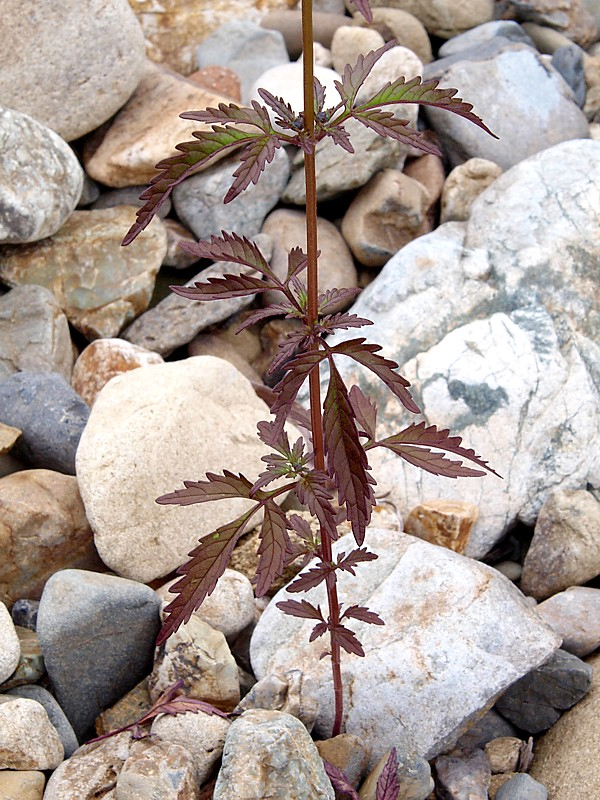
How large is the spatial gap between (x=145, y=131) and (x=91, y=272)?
2.81 feet

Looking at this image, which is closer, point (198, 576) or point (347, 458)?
point (347, 458)

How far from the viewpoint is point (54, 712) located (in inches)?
101

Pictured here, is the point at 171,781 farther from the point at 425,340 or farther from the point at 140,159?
the point at 140,159

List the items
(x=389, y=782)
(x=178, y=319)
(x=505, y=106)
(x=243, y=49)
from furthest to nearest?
1. (x=243, y=49)
2. (x=505, y=106)
3. (x=178, y=319)
4. (x=389, y=782)

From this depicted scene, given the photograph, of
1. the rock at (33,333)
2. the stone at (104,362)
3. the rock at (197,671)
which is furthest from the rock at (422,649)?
the rock at (33,333)

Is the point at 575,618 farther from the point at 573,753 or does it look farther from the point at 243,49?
the point at 243,49

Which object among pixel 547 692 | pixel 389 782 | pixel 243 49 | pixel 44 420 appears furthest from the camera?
pixel 243 49

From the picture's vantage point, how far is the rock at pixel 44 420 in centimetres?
339

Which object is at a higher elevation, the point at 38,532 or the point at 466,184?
the point at 466,184

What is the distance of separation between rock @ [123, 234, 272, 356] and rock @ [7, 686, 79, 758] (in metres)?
1.96

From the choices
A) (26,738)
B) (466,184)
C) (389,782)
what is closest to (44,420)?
(26,738)

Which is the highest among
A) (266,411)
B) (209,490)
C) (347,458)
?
(347,458)

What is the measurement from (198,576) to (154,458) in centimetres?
130

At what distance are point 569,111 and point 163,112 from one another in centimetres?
226
